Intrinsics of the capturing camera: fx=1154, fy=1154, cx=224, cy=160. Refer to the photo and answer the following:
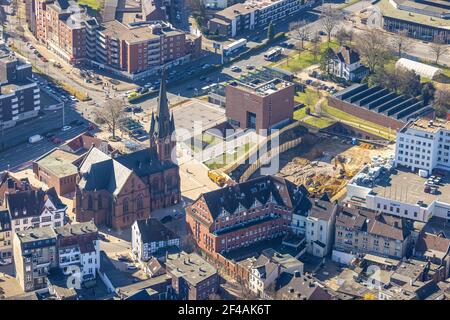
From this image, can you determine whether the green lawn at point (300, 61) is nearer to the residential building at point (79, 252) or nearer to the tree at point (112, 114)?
the tree at point (112, 114)

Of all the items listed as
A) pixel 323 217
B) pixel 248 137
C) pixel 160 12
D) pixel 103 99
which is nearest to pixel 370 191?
pixel 323 217

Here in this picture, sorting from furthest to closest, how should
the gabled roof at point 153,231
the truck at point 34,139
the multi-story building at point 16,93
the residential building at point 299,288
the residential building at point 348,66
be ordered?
1. the residential building at point 348,66
2. the multi-story building at point 16,93
3. the truck at point 34,139
4. the gabled roof at point 153,231
5. the residential building at point 299,288

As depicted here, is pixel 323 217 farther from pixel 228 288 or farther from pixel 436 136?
pixel 436 136

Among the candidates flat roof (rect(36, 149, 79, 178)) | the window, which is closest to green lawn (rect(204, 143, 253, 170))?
flat roof (rect(36, 149, 79, 178))

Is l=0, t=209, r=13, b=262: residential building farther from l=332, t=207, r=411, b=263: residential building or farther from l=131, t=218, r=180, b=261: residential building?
l=332, t=207, r=411, b=263: residential building

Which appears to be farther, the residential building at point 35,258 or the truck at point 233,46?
the truck at point 233,46

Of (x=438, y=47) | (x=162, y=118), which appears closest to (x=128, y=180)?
(x=162, y=118)

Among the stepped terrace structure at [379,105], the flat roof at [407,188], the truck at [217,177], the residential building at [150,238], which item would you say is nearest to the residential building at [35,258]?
the residential building at [150,238]

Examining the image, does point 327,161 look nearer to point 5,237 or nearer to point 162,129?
point 162,129
